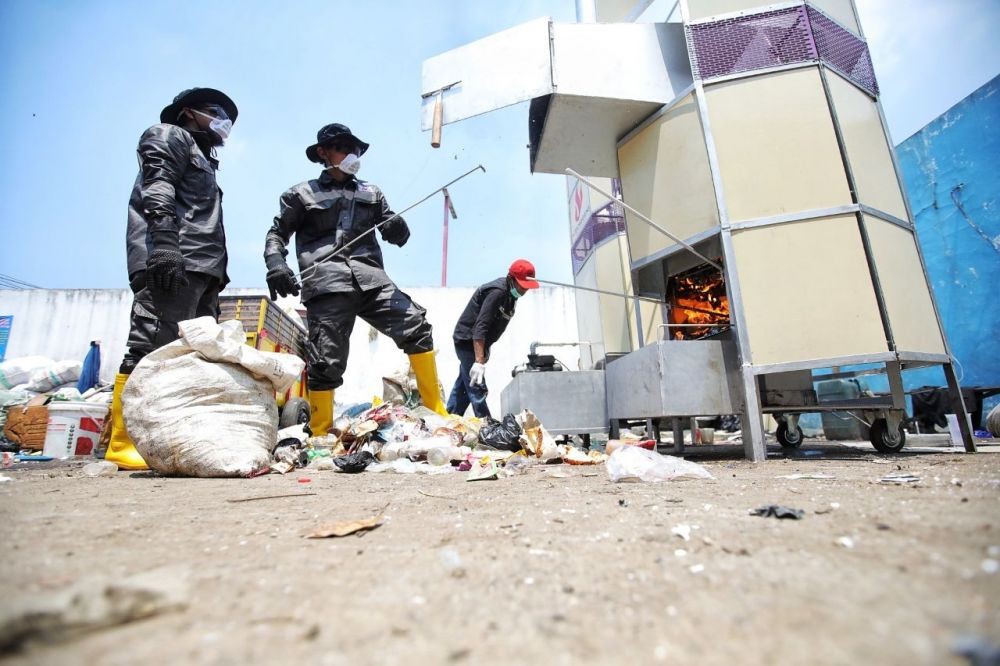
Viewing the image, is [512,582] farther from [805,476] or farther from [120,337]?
[120,337]

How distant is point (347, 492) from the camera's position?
168 centimetres

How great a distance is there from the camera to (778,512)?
108 cm

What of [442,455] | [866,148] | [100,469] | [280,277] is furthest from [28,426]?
[866,148]

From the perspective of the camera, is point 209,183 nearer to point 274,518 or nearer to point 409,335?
point 409,335

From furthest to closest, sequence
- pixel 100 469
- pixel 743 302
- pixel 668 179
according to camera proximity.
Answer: pixel 668 179
pixel 743 302
pixel 100 469

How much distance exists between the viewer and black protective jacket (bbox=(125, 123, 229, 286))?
2508mm

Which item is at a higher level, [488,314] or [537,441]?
[488,314]

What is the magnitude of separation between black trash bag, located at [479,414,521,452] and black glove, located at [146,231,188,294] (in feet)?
6.42

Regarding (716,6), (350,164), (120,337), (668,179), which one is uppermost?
(716,6)

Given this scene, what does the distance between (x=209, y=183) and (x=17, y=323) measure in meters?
8.88

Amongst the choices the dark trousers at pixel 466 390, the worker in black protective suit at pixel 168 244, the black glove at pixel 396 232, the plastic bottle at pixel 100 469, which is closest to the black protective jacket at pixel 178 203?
the worker in black protective suit at pixel 168 244

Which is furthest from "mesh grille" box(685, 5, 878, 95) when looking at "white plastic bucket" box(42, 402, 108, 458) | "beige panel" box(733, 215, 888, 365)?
"white plastic bucket" box(42, 402, 108, 458)

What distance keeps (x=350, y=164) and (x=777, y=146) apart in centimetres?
300

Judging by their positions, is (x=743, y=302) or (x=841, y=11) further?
(x=841, y=11)
